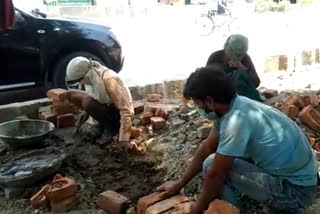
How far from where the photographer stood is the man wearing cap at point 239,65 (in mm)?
3971

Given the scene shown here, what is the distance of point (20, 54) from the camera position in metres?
5.95

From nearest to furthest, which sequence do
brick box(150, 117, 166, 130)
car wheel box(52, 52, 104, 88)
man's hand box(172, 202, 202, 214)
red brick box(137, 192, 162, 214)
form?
man's hand box(172, 202, 202, 214), red brick box(137, 192, 162, 214), brick box(150, 117, 166, 130), car wheel box(52, 52, 104, 88)

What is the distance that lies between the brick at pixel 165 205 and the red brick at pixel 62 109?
259 centimetres

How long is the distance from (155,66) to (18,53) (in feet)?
10.7

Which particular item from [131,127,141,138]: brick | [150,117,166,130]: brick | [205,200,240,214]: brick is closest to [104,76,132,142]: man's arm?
[131,127,141,138]: brick

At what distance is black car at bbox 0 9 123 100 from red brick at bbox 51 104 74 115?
134 cm

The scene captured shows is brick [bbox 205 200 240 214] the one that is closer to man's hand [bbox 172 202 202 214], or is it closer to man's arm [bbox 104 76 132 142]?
man's hand [bbox 172 202 202 214]

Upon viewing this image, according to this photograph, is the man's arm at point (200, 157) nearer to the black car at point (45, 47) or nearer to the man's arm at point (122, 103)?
the man's arm at point (122, 103)

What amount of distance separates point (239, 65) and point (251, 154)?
72.8 inches

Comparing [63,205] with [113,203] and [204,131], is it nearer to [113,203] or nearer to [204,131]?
[113,203]

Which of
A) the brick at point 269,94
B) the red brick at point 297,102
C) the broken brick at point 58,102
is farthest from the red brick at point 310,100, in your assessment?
the broken brick at point 58,102

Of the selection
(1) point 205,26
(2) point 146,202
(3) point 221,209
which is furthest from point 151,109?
(1) point 205,26

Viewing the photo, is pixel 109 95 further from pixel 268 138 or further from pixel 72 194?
pixel 268 138

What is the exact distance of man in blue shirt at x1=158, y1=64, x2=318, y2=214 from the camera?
217 cm
